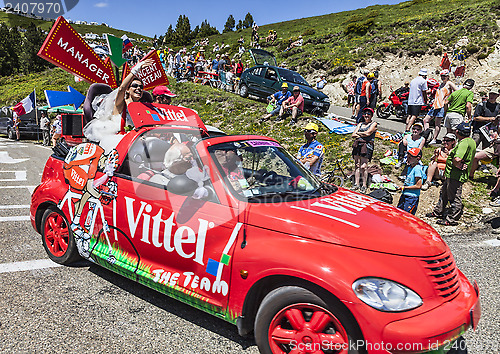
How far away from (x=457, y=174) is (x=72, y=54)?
6847 mm

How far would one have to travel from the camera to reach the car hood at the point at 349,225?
2.55 meters

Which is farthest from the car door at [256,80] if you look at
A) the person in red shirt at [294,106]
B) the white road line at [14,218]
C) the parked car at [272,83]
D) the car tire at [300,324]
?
the car tire at [300,324]

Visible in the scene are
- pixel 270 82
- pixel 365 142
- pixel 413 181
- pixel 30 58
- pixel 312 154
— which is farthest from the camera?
pixel 30 58

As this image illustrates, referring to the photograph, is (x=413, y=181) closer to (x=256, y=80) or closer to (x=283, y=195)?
(x=283, y=195)

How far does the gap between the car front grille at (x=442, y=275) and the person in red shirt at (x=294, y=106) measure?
1034 cm

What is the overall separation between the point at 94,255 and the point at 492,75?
2567 cm

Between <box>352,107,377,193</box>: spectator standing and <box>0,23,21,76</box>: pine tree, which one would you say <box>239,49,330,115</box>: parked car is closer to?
<box>352,107,377,193</box>: spectator standing

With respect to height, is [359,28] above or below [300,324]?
above

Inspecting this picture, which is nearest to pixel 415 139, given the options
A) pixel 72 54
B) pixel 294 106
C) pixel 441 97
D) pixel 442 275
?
pixel 441 97

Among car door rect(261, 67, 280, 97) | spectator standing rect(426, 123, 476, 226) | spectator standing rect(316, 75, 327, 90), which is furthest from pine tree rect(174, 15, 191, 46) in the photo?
spectator standing rect(426, 123, 476, 226)

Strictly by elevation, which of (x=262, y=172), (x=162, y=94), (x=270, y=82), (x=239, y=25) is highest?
(x=239, y=25)

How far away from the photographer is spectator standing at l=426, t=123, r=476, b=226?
6.53m

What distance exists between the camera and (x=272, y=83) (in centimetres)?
A: 1529

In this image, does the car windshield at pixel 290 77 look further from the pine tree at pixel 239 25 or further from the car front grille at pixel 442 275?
the pine tree at pixel 239 25
